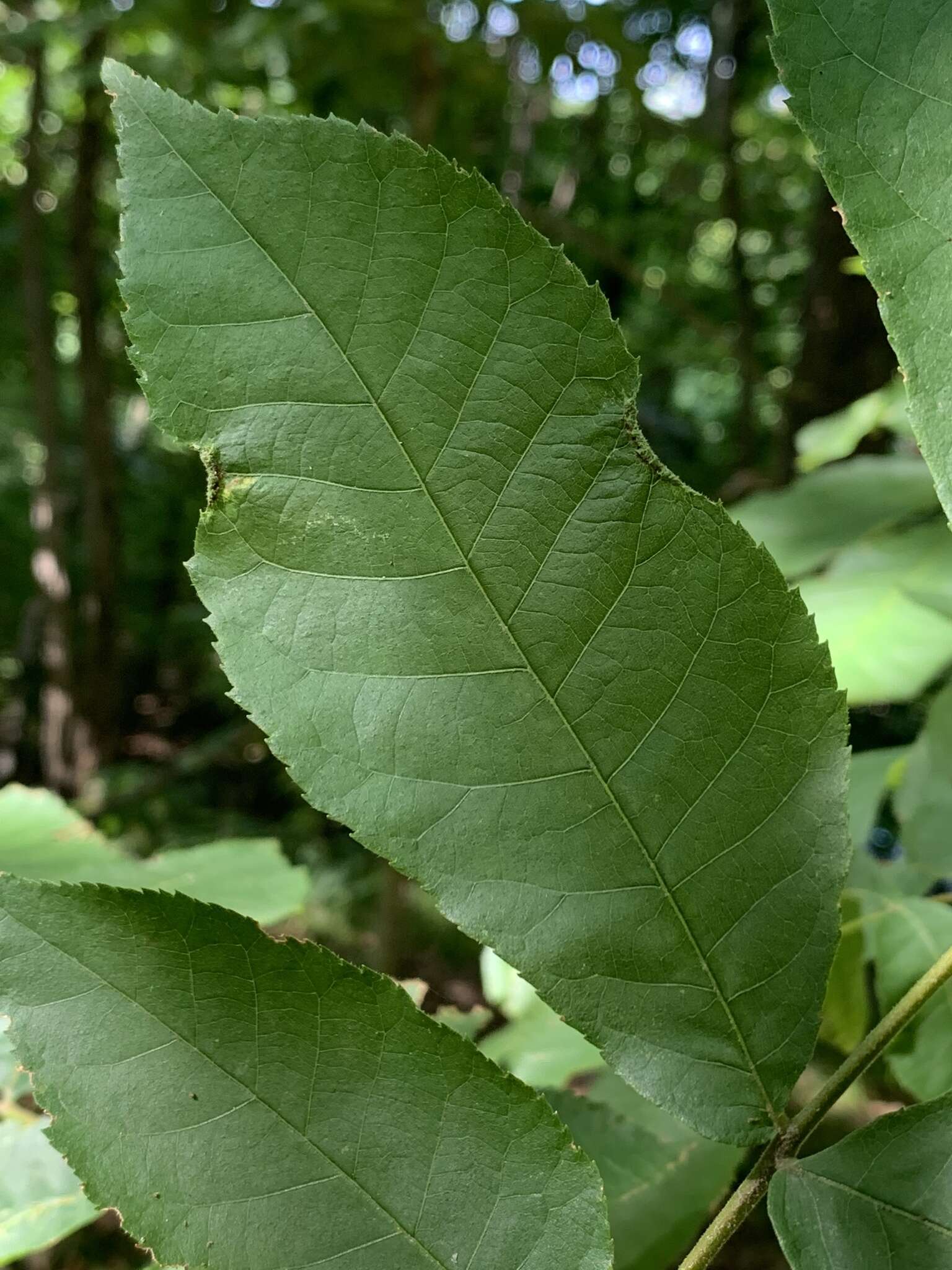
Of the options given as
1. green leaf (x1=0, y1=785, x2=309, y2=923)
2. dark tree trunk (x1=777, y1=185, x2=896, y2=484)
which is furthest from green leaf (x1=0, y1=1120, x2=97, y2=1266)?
dark tree trunk (x1=777, y1=185, x2=896, y2=484)

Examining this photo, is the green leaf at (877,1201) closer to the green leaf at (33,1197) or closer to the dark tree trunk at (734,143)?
the green leaf at (33,1197)

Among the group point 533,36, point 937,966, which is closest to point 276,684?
point 937,966

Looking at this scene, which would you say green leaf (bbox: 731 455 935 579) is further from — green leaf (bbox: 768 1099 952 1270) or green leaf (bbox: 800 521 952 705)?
green leaf (bbox: 768 1099 952 1270)

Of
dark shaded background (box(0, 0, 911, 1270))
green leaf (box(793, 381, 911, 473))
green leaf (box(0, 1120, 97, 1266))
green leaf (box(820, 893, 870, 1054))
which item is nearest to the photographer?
green leaf (box(0, 1120, 97, 1266))

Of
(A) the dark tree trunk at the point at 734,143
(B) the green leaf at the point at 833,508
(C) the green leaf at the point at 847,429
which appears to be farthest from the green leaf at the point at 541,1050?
(A) the dark tree trunk at the point at 734,143

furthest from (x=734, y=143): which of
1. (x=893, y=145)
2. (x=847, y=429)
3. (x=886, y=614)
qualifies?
(x=893, y=145)
